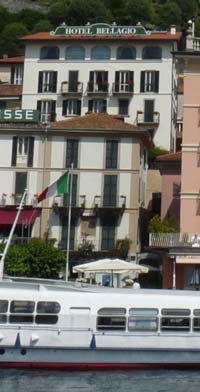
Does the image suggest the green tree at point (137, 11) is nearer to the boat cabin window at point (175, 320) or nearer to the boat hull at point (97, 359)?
the boat cabin window at point (175, 320)

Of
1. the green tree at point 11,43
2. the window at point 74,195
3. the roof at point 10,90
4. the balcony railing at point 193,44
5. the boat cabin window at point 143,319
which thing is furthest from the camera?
the green tree at point 11,43

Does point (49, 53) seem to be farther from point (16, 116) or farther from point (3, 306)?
point (3, 306)

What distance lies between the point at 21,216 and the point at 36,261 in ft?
33.3

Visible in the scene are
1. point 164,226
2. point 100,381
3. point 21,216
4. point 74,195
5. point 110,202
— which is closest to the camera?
point 100,381

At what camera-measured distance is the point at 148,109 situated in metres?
80.0

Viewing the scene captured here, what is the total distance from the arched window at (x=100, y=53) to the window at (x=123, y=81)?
2.26 meters

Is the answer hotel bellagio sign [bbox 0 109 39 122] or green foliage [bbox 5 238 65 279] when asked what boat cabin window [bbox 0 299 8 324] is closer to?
green foliage [bbox 5 238 65 279]

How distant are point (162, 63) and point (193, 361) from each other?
5307 cm

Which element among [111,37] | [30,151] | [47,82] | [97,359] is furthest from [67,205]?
[97,359]

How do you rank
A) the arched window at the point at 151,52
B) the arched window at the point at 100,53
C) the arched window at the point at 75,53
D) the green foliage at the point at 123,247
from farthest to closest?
the arched window at the point at 75,53, the arched window at the point at 100,53, the arched window at the point at 151,52, the green foliage at the point at 123,247

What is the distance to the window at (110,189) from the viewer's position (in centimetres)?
6388

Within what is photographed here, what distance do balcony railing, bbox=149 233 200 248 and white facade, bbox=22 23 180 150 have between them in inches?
1174

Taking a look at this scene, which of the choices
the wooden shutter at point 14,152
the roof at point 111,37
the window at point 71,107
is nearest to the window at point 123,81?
the roof at point 111,37

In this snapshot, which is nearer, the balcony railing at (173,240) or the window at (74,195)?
the balcony railing at (173,240)
